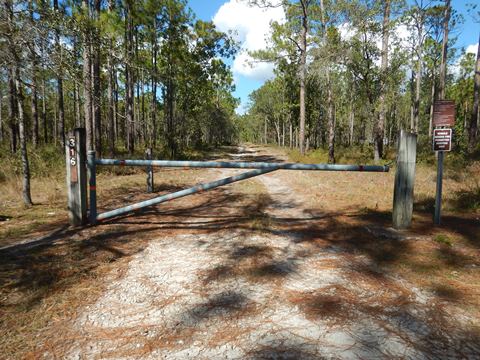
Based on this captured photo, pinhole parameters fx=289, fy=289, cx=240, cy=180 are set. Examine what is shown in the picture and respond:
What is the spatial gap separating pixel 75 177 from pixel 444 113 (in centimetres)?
654

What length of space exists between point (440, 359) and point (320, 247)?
2.22 meters

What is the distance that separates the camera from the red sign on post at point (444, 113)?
5.04 meters

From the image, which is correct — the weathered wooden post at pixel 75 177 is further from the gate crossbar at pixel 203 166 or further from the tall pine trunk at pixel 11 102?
the tall pine trunk at pixel 11 102

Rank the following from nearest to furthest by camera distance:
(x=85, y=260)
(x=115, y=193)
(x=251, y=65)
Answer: (x=85, y=260) → (x=115, y=193) → (x=251, y=65)

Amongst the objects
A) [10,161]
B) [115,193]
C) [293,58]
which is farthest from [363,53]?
[10,161]

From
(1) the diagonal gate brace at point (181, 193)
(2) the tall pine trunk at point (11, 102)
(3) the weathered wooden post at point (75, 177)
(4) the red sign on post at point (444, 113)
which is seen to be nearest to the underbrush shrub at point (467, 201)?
(4) the red sign on post at point (444, 113)

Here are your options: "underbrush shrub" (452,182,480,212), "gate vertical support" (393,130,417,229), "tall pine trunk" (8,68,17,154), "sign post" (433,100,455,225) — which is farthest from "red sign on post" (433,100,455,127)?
"tall pine trunk" (8,68,17,154)

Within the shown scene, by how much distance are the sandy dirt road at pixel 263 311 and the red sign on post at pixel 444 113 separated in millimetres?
3058

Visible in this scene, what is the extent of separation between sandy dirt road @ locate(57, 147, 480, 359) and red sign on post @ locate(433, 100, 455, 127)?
10.0 feet

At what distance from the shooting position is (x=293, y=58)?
22.3 meters

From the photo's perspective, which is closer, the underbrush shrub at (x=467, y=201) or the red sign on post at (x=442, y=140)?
the red sign on post at (x=442, y=140)

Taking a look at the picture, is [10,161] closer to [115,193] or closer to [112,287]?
[115,193]

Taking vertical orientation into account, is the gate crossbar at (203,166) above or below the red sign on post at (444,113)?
below

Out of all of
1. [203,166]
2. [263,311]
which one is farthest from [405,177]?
[263,311]
